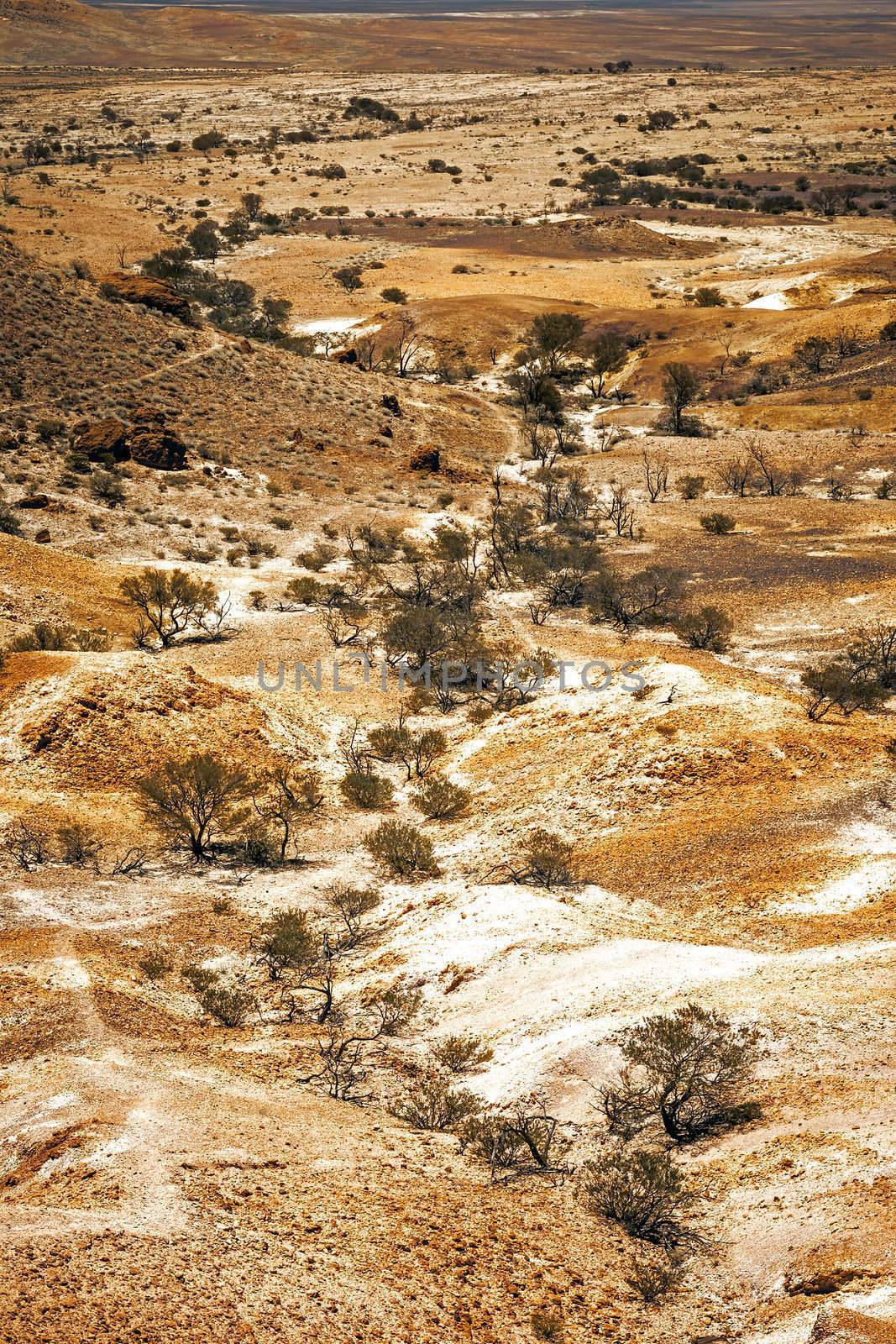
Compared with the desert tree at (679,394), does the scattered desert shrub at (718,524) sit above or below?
below

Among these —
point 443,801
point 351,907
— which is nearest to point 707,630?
point 443,801

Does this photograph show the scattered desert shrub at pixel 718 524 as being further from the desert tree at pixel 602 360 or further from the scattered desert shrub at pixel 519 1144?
the scattered desert shrub at pixel 519 1144

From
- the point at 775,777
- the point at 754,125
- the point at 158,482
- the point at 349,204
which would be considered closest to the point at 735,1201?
the point at 775,777

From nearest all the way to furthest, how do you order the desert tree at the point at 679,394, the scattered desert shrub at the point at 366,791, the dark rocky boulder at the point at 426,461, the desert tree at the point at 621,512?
the scattered desert shrub at the point at 366,791 → the desert tree at the point at 621,512 → the dark rocky boulder at the point at 426,461 → the desert tree at the point at 679,394

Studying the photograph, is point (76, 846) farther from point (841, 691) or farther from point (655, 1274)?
point (841, 691)

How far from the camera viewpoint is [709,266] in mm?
73438

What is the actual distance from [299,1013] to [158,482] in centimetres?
2780

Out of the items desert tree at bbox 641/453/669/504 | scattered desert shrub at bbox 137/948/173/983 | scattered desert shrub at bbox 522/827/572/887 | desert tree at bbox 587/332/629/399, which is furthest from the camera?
desert tree at bbox 587/332/629/399

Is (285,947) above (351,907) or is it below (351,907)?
above

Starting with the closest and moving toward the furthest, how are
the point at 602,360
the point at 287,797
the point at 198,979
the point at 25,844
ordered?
the point at 198,979 < the point at 25,844 < the point at 287,797 < the point at 602,360

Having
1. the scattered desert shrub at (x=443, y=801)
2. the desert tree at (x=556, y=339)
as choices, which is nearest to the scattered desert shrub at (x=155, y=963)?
the scattered desert shrub at (x=443, y=801)

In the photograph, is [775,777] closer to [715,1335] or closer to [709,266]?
[715,1335]

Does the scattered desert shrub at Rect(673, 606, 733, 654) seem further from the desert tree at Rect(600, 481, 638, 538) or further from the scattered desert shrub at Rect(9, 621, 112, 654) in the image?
the scattered desert shrub at Rect(9, 621, 112, 654)

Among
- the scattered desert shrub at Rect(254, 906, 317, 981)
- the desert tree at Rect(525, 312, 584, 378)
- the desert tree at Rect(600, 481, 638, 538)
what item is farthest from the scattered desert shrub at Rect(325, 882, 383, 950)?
the desert tree at Rect(525, 312, 584, 378)
